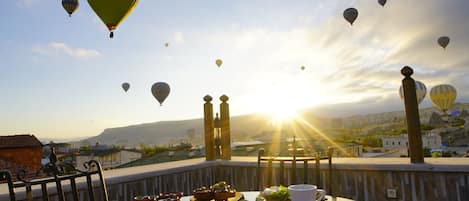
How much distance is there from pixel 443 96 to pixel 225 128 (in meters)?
14.5

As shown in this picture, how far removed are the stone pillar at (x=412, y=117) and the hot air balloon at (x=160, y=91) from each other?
10.6m

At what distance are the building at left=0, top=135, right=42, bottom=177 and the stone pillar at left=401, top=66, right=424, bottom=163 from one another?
932cm

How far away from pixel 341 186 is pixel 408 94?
52.0 inches

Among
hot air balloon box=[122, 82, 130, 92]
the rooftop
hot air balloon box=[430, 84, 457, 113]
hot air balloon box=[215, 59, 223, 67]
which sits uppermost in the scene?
hot air balloon box=[215, 59, 223, 67]

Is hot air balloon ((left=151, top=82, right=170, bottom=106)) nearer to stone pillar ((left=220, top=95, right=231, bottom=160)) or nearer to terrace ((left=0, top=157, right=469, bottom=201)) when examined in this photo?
stone pillar ((left=220, top=95, right=231, bottom=160))

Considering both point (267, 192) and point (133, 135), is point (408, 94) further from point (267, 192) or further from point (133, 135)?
point (133, 135)

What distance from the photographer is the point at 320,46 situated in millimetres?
12156

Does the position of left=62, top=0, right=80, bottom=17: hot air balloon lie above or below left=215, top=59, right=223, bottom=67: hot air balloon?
above

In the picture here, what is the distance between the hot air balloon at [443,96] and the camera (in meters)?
16.4

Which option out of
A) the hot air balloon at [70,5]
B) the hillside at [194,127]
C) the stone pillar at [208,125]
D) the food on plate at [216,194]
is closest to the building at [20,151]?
the hot air balloon at [70,5]

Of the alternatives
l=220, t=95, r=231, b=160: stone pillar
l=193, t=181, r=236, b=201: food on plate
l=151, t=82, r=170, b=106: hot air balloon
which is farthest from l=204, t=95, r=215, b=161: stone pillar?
l=151, t=82, r=170, b=106: hot air balloon

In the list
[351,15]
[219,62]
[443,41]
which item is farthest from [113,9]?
[443,41]

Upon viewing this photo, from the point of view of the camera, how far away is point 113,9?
4.60 metres

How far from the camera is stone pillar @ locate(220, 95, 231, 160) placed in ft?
18.1
